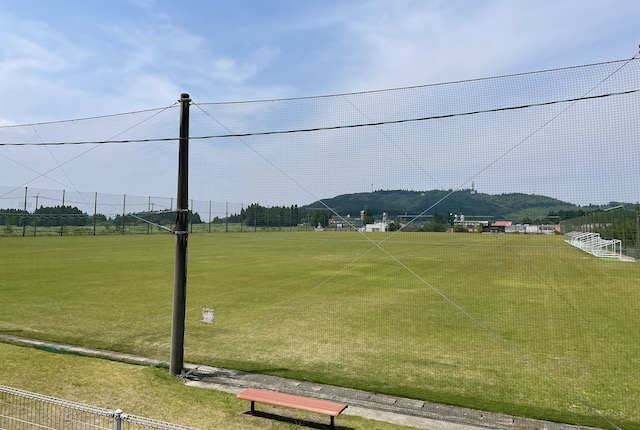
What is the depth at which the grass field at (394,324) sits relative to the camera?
6098 mm

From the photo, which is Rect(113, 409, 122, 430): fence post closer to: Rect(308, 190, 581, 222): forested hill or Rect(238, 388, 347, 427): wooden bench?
Rect(238, 388, 347, 427): wooden bench

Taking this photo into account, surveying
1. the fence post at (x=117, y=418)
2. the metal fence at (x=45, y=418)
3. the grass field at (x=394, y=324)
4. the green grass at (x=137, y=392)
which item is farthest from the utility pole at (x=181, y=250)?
the fence post at (x=117, y=418)

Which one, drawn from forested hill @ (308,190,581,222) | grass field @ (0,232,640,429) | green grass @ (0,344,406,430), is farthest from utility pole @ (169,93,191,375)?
forested hill @ (308,190,581,222)

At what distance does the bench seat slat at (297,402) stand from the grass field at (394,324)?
4.46 ft

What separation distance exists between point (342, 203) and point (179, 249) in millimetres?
2813

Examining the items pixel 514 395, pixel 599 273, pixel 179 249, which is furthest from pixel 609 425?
pixel 599 273

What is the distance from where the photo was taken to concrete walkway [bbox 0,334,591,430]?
4.85 meters

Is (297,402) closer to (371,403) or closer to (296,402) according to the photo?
(296,402)

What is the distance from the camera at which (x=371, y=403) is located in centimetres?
539

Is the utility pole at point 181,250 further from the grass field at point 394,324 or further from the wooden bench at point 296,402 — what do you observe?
the wooden bench at point 296,402

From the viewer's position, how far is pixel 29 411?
15.7 feet

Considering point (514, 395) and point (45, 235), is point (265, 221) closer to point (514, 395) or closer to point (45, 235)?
point (514, 395)

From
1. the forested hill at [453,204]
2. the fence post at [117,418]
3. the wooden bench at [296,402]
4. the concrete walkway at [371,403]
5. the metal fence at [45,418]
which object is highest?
the forested hill at [453,204]

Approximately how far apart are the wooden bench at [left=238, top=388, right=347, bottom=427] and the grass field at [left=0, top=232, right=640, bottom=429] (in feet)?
4.46
